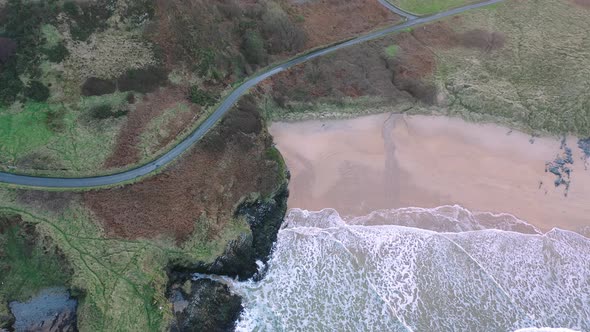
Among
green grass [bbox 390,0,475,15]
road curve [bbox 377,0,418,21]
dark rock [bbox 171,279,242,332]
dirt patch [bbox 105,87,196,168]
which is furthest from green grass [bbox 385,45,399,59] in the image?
dark rock [bbox 171,279,242,332]

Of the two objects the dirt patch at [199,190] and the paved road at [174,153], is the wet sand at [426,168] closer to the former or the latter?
the dirt patch at [199,190]

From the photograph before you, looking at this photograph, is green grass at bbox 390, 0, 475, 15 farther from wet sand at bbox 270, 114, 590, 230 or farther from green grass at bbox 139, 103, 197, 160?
green grass at bbox 139, 103, 197, 160

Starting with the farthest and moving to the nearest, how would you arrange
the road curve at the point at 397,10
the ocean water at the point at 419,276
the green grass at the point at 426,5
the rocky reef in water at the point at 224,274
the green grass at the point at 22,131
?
the green grass at the point at 426,5 < the road curve at the point at 397,10 < the green grass at the point at 22,131 < the ocean water at the point at 419,276 < the rocky reef in water at the point at 224,274

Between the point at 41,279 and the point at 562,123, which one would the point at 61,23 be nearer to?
the point at 41,279

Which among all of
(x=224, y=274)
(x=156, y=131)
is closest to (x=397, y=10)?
(x=156, y=131)

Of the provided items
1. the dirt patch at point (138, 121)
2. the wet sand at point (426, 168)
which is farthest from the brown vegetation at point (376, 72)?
the dirt patch at point (138, 121)

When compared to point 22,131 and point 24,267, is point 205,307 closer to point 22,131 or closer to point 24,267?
point 24,267

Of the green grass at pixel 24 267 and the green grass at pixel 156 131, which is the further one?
the green grass at pixel 156 131
